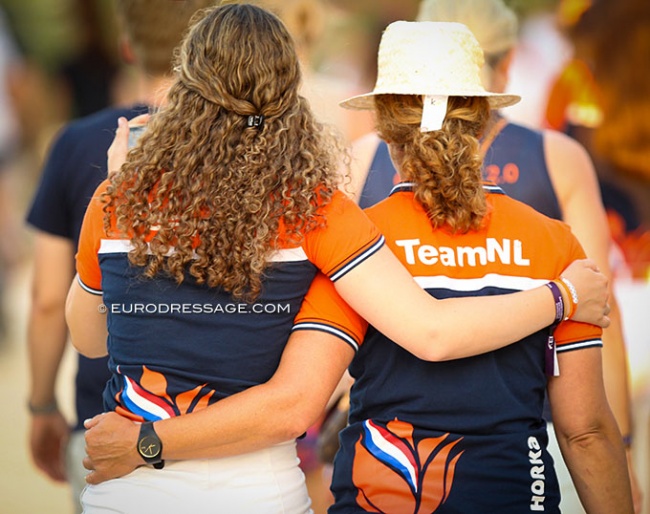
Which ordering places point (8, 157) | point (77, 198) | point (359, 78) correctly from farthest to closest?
point (8, 157), point (359, 78), point (77, 198)

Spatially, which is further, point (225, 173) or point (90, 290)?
point (90, 290)

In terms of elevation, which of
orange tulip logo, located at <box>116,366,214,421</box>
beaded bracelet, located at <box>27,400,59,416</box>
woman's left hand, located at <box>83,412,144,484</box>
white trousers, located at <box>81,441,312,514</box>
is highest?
orange tulip logo, located at <box>116,366,214,421</box>

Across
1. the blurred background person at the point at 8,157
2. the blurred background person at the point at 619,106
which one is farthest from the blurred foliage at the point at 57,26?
the blurred background person at the point at 619,106

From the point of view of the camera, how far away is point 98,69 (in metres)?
9.27

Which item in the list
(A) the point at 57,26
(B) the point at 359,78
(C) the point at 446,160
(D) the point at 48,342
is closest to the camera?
(C) the point at 446,160

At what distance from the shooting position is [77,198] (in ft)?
9.06

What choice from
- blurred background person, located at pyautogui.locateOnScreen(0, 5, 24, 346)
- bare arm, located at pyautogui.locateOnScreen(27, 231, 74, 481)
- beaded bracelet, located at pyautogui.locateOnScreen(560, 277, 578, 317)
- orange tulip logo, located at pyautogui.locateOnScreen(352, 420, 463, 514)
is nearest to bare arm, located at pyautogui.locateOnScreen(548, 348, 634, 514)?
beaded bracelet, located at pyautogui.locateOnScreen(560, 277, 578, 317)

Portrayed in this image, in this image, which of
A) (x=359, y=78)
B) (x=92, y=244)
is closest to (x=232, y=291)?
(x=92, y=244)

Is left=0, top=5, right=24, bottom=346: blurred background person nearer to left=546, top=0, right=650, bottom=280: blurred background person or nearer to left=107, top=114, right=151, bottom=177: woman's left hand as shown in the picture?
left=546, top=0, right=650, bottom=280: blurred background person

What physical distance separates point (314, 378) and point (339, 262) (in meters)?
A: 0.21

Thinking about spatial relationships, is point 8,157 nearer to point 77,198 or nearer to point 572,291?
point 77,198

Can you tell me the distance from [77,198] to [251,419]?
3.99 ft

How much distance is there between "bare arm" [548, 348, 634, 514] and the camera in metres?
1.92

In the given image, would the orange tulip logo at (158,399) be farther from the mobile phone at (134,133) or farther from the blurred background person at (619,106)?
the blurred background person at (619,106)
